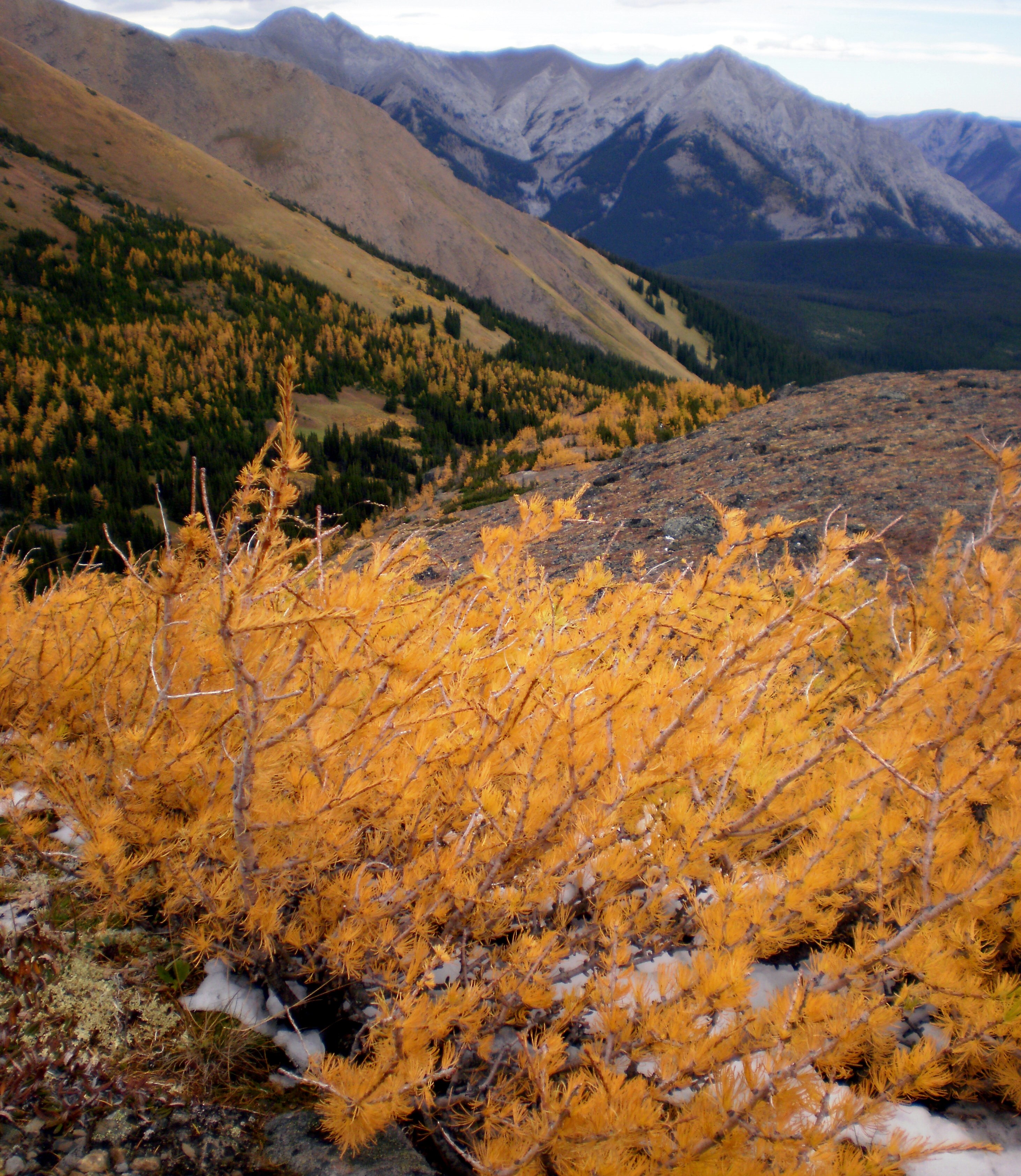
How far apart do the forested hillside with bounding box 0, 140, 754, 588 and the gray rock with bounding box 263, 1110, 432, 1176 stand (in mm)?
9586

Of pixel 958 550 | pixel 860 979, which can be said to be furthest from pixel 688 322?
pixel 860 979

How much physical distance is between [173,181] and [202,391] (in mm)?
30186

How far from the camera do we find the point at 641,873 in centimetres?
198

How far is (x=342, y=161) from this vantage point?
222ft

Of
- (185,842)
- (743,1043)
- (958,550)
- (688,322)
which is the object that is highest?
(688,322)

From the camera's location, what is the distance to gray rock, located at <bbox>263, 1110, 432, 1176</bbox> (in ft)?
5.35

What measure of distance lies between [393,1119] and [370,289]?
47480 mm

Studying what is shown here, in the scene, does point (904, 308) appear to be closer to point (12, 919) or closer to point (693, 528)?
point (693, 528)

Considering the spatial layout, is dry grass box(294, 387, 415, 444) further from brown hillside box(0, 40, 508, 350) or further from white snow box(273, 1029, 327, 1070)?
white snow box(273, 1029, 327, 1070)

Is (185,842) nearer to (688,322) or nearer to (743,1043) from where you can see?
(743,1043)

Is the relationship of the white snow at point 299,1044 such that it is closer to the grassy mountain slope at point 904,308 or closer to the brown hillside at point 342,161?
the brown hillside at point 342,161

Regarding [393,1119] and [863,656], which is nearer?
[393,1119]

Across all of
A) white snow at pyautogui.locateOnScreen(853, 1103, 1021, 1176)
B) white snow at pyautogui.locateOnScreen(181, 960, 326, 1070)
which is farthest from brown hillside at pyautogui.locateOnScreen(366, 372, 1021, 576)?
white snow at pyautogui.locateOnScreen(853, 1103, 1021, 1176)

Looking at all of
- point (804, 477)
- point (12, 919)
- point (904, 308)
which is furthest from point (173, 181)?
point (904, 308)
